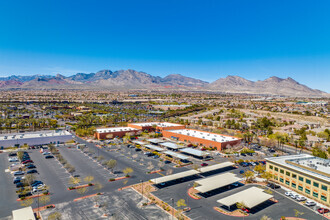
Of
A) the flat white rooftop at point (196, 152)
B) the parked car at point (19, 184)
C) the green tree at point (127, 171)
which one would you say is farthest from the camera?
the flat white rooftop at point (196, 152)

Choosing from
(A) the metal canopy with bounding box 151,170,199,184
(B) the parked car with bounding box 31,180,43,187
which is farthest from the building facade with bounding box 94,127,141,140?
(A) the metal canopy with bounding box 151,170,199,184

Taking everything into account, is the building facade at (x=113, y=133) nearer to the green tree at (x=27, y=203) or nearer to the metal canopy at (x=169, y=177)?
the metal canopy at (x=169, y=177)

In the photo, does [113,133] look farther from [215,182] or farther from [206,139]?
[215,182]

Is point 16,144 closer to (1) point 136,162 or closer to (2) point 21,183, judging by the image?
(2) point 21,183

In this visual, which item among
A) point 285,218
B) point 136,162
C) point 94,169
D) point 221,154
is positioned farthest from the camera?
point 221,154

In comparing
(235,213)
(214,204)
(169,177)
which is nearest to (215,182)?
(214,204)

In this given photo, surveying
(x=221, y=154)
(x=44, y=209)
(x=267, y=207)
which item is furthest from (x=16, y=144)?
(x=267, y=207)

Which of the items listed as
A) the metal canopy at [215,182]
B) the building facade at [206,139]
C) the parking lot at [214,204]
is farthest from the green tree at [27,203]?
the building facade at [206,139]
